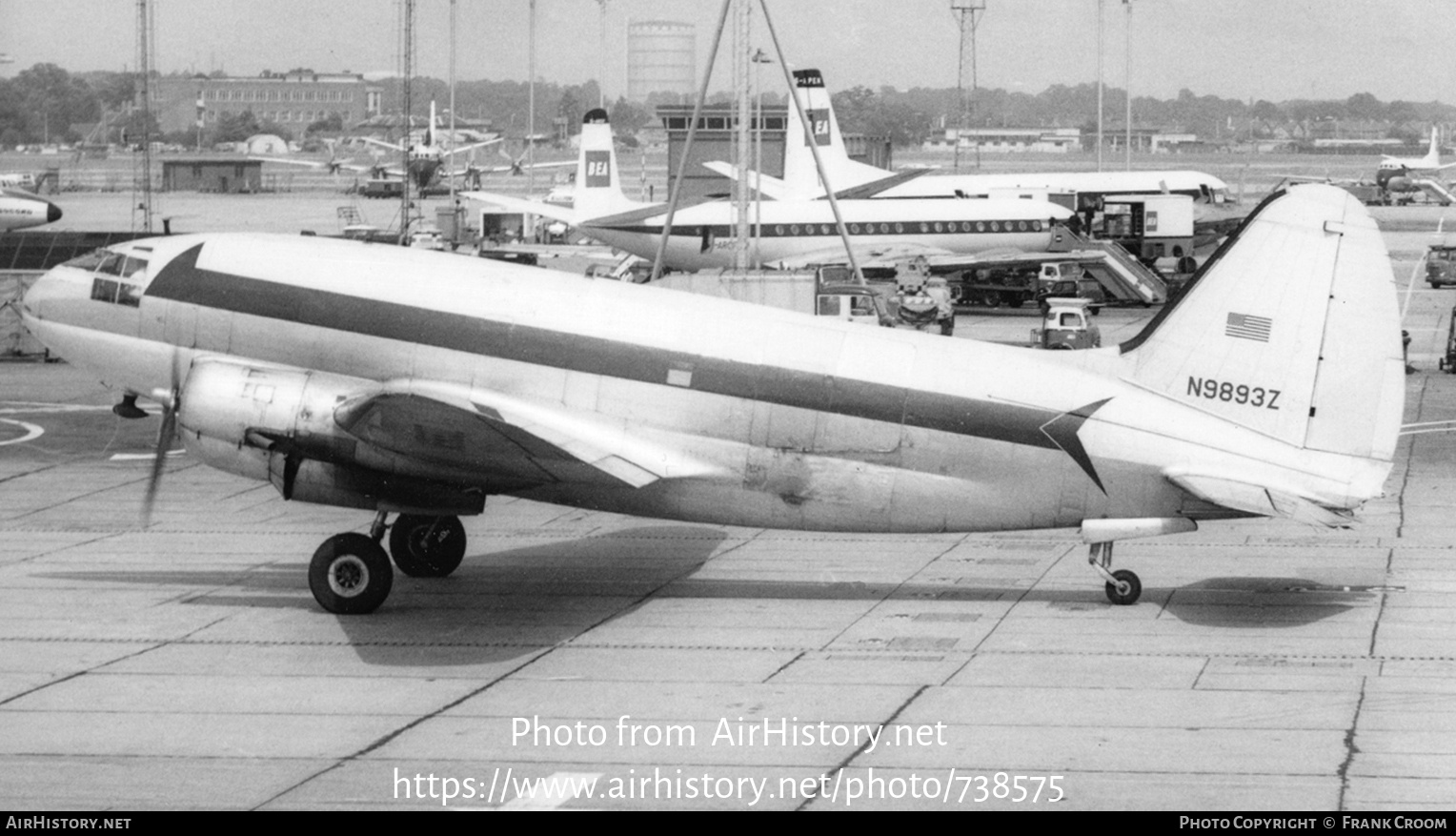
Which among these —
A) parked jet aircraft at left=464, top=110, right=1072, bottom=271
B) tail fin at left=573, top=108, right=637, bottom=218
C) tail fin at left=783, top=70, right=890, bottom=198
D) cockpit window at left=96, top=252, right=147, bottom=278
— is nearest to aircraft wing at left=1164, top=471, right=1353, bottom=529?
cockpit window at left=96, top=252, right=147, bottom=278

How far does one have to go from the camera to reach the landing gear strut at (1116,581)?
2231 cm

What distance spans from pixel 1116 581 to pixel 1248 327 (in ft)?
12.3

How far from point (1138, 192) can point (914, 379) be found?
77942mm

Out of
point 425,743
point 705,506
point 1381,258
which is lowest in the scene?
point 425,743

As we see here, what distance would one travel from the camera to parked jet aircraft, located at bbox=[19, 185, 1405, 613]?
68.4ft

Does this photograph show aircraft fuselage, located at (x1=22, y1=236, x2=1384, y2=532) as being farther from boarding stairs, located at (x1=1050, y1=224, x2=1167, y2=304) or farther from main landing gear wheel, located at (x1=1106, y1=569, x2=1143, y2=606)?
boarding stairs, located at (x1=1050, y1=224, x2=1167, y2=304)

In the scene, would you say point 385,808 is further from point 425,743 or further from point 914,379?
point 914,379

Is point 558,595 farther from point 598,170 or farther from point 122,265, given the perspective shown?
point 598,170

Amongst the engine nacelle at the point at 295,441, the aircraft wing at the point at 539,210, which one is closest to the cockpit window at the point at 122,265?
the engine nacelle at the point at 295,441

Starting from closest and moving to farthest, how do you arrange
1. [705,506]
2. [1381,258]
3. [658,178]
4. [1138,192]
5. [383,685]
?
[383,685] < [1381,258] < [705,506] < [1138,192] < [658,178]

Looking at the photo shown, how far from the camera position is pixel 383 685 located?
747 inches

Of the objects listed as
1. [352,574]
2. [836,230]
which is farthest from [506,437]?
[836,230]

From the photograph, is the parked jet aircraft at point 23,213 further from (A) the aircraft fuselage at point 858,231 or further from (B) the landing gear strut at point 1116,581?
(B) the landing gear strut at point 1116,581

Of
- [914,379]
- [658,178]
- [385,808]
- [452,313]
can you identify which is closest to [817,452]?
[914,379]
